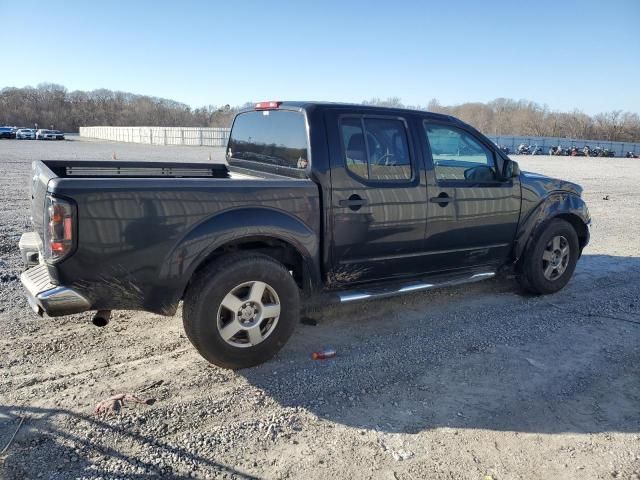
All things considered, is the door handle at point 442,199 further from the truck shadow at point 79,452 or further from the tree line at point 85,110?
the tree line at point 85,110

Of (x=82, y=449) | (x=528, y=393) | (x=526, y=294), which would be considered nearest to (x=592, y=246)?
(x=526, y=294)

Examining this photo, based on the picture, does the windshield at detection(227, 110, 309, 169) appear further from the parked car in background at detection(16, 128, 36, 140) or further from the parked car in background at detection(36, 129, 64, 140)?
the parked car in background at detection(16, 128, 36, 140)

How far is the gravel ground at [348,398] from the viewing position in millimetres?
2781

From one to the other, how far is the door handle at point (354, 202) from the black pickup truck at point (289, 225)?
0.01 m

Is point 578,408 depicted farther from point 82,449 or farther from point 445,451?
point 82,449

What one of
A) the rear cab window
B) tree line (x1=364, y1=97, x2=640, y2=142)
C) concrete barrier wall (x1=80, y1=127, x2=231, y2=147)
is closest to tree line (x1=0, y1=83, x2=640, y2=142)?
tree line (x1=364, y1=97, x2=640, y2=142)

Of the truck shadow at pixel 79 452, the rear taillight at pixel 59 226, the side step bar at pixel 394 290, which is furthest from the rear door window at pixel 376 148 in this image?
the truck shadow at pixel 79 452

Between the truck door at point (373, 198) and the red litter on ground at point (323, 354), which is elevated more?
the truck door at point (373, 198)

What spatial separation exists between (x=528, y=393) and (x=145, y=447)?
2.58 meters

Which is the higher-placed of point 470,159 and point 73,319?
point 470,159

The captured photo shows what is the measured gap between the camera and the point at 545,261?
565cm

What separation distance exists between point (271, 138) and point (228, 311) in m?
1.82

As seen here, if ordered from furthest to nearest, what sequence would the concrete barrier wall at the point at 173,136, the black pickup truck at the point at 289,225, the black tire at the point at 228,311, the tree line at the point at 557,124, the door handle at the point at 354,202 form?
the tree line at the point at 557,124, the concrete barrier wall at the point at 173,136, the door handle at the point at 354,202, the black tire at the point at 228,311, the black pickup truck at the point at 289,225

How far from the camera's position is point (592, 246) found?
8.27 m
